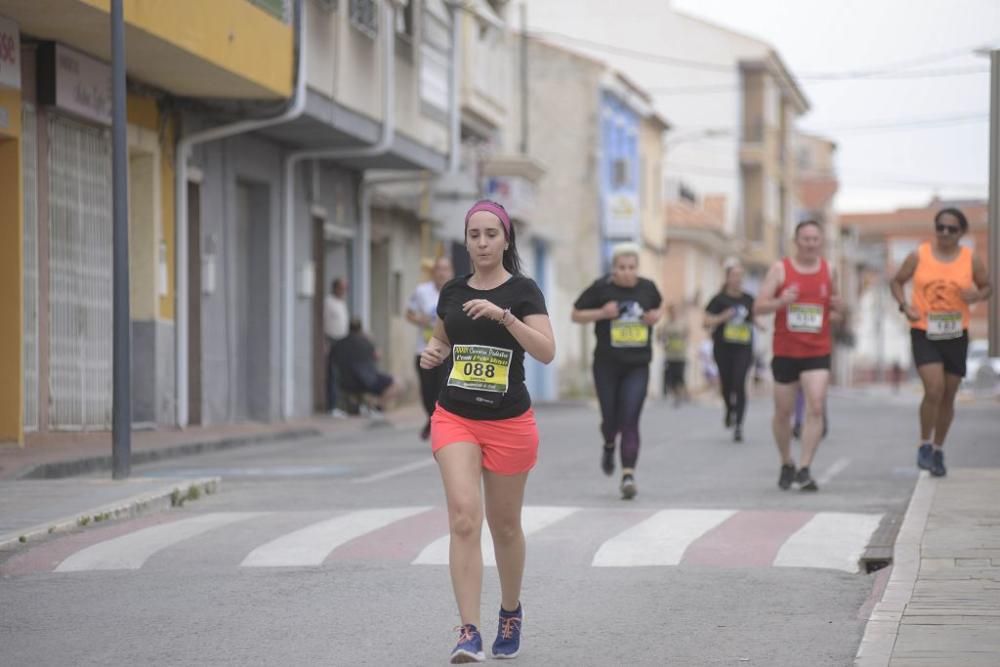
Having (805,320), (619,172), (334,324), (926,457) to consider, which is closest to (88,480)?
(805,320)

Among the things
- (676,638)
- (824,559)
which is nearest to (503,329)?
(676,638)

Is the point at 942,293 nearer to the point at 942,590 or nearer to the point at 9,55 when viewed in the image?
the point at 942,590

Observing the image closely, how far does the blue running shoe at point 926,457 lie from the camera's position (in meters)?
13.6

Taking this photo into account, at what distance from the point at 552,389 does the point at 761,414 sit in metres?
19.8

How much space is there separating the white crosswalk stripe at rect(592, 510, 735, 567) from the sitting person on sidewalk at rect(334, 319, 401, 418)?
16.1 m

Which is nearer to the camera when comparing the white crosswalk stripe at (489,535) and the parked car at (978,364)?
the white crosswalk stripe at (489,535)

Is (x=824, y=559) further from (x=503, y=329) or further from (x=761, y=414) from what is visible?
(x=761, y=414)

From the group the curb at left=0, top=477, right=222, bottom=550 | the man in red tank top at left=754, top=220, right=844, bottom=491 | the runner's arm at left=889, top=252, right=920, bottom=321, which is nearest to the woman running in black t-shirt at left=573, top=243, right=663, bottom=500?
the man in red tank top at left=754, top=220, right=844, bottom=491

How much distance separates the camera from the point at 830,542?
10469 mm

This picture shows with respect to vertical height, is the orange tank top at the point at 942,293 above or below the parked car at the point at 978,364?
above

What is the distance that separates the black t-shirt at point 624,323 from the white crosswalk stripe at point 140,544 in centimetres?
299

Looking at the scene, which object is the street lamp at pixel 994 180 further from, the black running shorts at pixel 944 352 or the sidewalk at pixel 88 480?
the sidewalk at pixel 88 480

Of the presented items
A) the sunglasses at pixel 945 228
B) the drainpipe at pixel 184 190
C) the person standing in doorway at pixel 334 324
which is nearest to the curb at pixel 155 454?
the drainpipe at pixel 184 190

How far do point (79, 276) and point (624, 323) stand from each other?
26.1 ft
